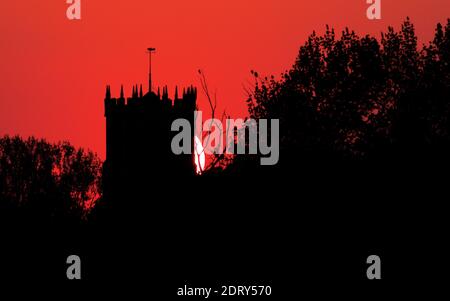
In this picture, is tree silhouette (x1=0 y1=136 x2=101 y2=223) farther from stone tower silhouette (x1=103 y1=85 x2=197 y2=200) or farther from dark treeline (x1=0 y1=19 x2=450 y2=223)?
dark treeline (x1=0 y1=19 x2=450 y2=223)

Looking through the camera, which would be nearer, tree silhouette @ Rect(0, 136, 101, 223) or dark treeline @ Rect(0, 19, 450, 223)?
dark treeline @ Rect(0, 19, 450, 223)

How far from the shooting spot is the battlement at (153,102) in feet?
399

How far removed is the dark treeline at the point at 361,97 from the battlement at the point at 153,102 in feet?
170

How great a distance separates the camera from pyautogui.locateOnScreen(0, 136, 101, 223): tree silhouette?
119 metres

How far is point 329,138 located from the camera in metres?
63.1

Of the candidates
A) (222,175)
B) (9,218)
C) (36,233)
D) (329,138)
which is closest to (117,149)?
(9,218)

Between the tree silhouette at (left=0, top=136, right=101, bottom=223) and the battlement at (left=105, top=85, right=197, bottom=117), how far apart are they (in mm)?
7604

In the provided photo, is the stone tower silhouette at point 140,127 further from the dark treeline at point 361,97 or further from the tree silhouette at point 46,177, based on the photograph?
the dark treeline at point 361,97

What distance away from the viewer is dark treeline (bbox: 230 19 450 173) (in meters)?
61.3

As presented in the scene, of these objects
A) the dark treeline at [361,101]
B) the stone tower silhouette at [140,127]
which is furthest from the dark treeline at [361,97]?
the stone tower silhouette at [140,127]

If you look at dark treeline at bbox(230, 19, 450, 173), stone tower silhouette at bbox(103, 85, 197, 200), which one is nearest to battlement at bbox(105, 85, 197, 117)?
stone tower silhouette at bbox(103, 85, 197, 200)

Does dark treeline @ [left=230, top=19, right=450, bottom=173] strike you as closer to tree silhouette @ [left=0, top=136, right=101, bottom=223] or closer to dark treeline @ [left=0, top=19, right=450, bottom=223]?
dark treeline @ [left=0, top=19, right=450, bottom=223]

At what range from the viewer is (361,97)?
67.9 metres

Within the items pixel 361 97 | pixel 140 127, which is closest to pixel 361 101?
pixel 361 97
